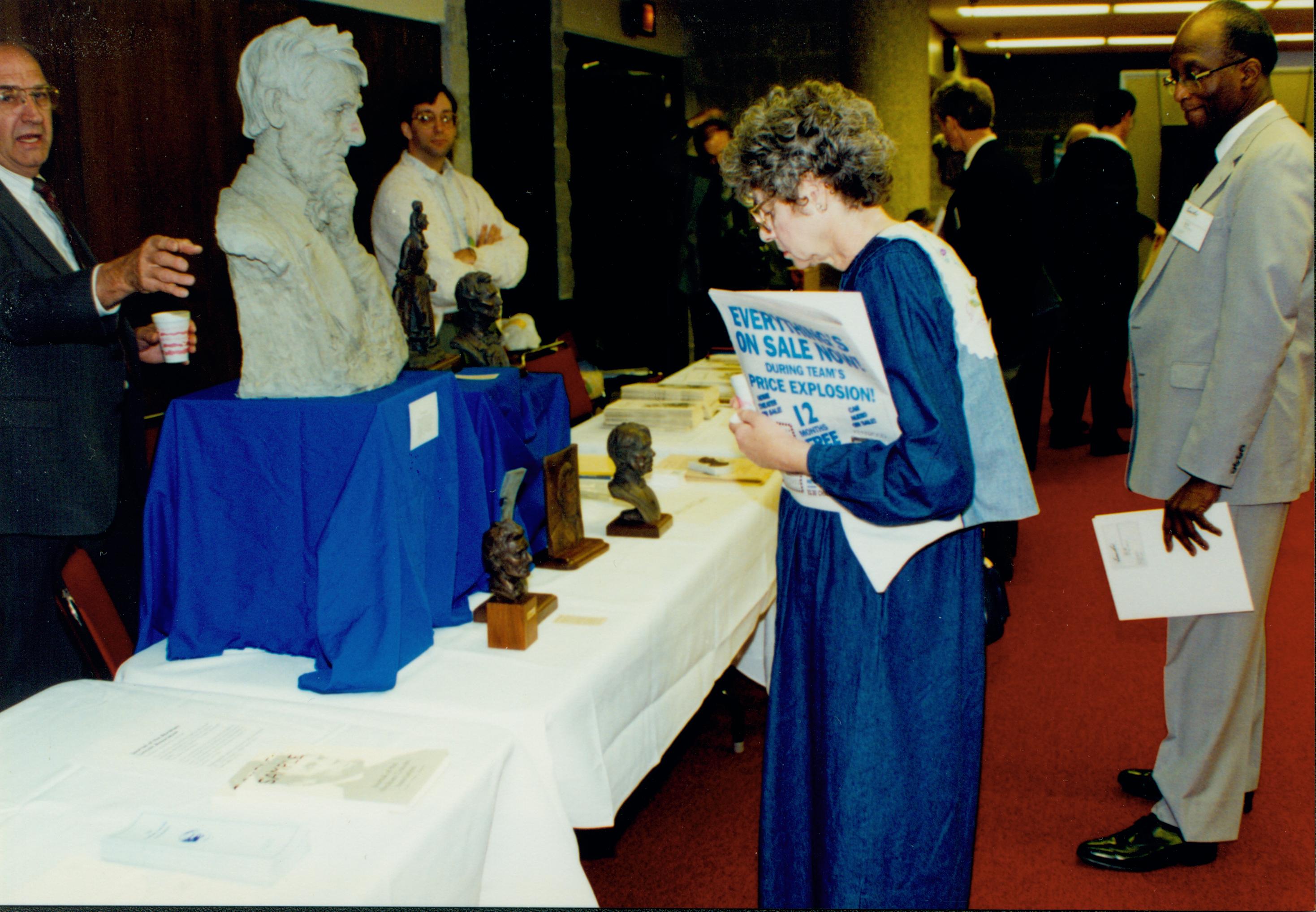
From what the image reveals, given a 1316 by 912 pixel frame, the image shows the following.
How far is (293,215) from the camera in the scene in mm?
1662

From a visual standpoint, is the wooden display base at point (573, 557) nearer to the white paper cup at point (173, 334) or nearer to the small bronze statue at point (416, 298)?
the small bronze statue at point (416, 298)

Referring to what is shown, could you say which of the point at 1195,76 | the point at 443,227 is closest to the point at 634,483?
the point at 1195,76

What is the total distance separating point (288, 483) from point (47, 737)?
49 cm

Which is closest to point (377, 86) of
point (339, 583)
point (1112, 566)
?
→ point (339, 583)

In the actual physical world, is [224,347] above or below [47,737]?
above

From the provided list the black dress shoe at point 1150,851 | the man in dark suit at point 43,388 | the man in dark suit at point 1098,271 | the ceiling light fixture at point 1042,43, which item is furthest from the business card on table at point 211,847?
the ceiling light fixture at point 1042,43

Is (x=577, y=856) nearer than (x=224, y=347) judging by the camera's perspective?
Yes

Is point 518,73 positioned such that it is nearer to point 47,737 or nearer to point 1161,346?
point 1161,346

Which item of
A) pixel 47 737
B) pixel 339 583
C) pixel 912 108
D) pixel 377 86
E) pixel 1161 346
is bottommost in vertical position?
pixel 47 737

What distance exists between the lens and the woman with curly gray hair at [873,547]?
1211 mm

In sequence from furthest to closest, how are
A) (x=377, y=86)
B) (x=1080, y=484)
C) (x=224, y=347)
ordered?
1. (x=1080, y=484)
2. (x=377, y=86)
3. (x=224, y=347)

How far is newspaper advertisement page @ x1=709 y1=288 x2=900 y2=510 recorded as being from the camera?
119cm

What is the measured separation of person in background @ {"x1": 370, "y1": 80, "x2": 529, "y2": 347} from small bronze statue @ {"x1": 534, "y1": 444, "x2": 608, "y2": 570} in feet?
4.17

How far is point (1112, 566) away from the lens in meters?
2.03
